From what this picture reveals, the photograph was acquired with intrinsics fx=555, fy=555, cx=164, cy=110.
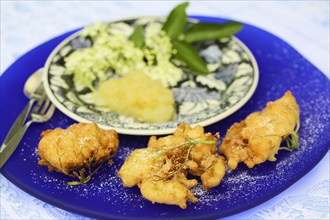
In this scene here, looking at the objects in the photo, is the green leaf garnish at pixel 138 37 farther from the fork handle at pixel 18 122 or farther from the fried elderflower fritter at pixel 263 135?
the fried elderflower fritter at pixel 263 135

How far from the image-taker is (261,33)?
8.59 ft

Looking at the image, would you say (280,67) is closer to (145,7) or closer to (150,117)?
(150,117)

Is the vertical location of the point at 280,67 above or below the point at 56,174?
above

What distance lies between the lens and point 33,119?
2.07m

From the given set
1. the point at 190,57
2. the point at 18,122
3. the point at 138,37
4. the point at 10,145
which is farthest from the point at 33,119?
the point at 190,57

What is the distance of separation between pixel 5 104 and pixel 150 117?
0.57 meters

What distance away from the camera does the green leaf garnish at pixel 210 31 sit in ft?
7.95

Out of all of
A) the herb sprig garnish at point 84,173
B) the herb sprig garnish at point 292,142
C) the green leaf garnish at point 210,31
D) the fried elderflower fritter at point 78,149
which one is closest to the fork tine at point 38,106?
the fried elderflower fritter at point 78,149

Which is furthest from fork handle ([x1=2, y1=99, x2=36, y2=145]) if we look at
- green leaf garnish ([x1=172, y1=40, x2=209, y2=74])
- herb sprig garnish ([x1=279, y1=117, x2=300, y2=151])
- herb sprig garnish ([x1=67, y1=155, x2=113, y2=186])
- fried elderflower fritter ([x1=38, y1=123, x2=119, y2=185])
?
herb sprig garnish ([x1=279, y1=117, x2=300, y2=151])

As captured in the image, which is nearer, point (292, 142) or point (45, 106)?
point (292, 142)

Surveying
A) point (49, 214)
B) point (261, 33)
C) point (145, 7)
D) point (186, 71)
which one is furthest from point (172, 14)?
point (49, 214)

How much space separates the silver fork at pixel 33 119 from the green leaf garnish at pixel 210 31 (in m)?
0.69

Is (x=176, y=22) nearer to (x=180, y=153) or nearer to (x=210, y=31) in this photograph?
(x=210, y=31)

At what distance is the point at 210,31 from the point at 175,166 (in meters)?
0.93
